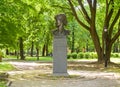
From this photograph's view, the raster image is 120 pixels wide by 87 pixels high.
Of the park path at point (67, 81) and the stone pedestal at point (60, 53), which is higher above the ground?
the stone pedestal at point (60, 53)

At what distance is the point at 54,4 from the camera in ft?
115

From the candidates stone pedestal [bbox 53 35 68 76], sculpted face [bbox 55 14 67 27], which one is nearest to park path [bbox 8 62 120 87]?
stone pedestal [bbox 53 35 68 76]

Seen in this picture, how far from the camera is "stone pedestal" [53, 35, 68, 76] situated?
19672mm

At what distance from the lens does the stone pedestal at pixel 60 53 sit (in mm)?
19672

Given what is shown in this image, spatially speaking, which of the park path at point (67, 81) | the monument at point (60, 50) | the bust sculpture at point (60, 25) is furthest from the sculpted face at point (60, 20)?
the park path at point (67, 81)

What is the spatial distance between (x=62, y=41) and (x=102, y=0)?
1411cm

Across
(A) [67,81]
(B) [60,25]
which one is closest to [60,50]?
(B) [60,25]

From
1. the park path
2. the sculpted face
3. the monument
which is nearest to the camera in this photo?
the park path

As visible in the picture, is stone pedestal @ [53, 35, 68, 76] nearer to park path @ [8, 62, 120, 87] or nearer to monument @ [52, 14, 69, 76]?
monument @ [52, 14, 69, 76]

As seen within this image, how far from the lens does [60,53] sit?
1970cm

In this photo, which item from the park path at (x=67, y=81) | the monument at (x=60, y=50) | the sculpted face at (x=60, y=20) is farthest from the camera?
the sculpted face at (x=60, y=20)

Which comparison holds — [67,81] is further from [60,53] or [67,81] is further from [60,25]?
[60,25]

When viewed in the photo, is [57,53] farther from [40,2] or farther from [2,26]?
[40,2]

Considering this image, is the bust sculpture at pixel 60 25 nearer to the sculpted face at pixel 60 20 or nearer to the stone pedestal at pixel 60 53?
the sculpted face at pixel 60 20
